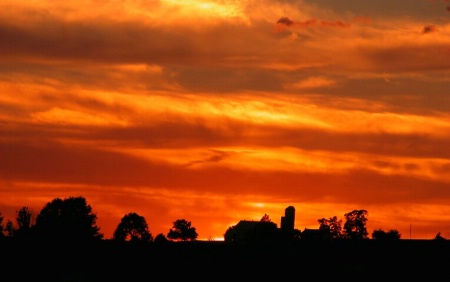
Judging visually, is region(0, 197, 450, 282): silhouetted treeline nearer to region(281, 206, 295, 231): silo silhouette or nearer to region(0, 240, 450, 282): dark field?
region(0, 240, 450, 282): dark field

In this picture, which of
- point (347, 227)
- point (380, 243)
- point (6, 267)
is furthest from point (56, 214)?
point (380, 243)

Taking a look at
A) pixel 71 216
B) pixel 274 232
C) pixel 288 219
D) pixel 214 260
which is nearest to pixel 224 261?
pixel 214 260

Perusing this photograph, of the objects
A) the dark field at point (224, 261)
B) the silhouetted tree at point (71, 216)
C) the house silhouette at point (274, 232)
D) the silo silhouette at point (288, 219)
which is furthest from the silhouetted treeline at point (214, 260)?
the silhouetted tree at point (71, 216)

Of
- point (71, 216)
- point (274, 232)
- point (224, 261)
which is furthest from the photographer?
point (71, 216)

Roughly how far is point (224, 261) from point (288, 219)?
36.4m

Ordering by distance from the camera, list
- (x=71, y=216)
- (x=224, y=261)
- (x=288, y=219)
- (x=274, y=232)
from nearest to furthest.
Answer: (x=224, y=261) → (x=274, y=232) → (x=288, y=219) → (x=71, y=216)

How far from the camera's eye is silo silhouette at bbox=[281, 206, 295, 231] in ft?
372

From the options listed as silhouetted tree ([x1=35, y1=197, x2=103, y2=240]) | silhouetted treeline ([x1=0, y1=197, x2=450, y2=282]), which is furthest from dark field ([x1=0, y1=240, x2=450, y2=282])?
silhouetted tree ([x1=35, y1=197, x2=103, y2=240])

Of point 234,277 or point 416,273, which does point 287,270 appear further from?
point 416,273

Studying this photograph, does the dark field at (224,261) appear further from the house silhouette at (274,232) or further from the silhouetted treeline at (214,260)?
the house silhouette at (274,232)

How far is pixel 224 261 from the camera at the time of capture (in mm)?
80438

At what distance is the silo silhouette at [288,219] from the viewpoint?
114 metres

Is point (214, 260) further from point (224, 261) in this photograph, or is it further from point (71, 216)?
point (71, 216)

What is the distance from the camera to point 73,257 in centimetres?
8331
